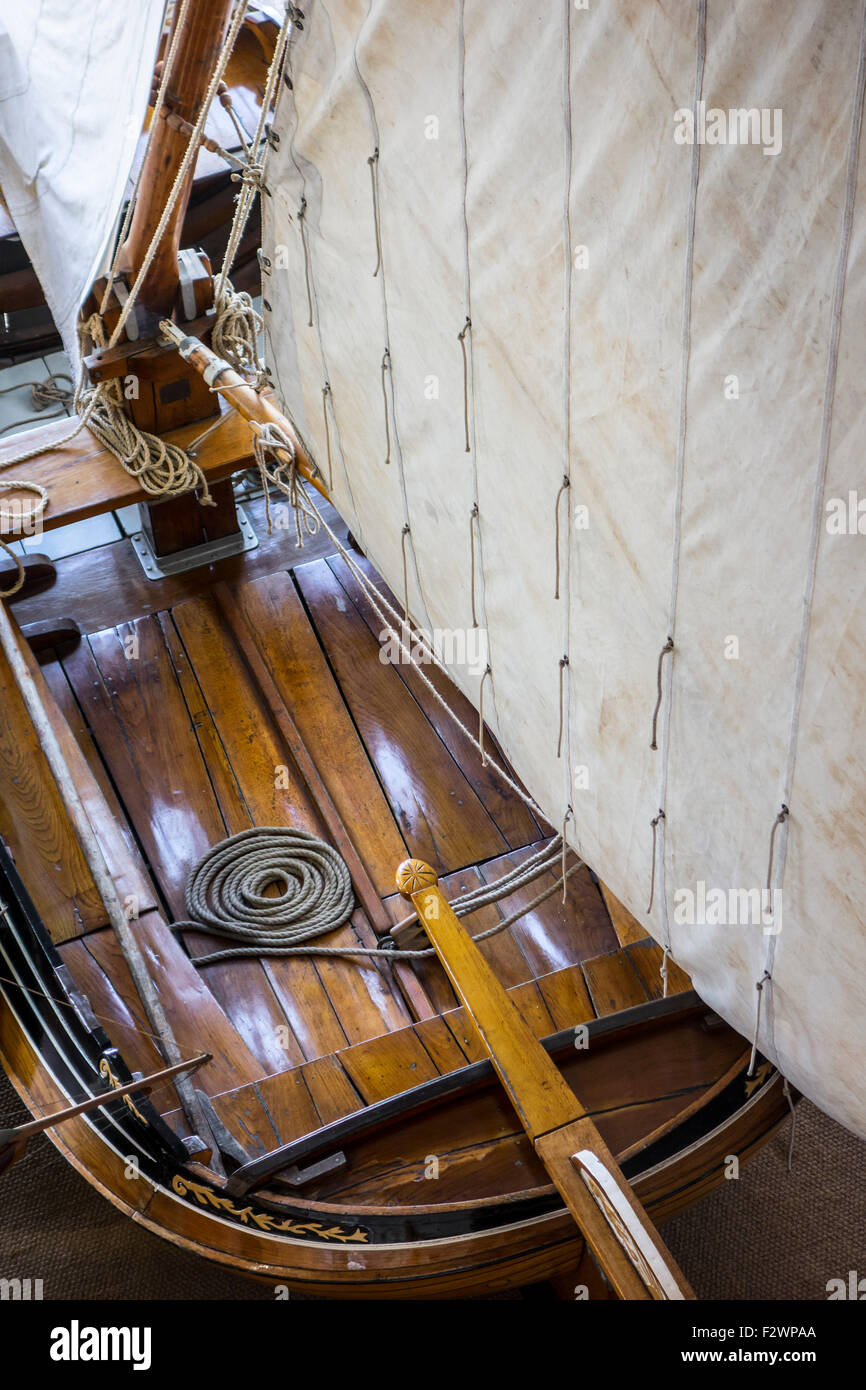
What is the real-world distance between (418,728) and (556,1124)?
51.5 inches

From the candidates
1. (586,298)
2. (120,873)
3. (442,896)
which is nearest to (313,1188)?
(442,896)

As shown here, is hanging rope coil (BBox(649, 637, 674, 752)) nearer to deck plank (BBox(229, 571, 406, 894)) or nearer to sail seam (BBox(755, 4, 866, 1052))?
sail seam (BBox(755, 4, 866, 1052))

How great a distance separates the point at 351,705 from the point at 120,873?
0.80 metres

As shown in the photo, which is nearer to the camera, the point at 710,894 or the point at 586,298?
the point at 586,298

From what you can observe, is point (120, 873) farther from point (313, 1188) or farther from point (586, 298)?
point (586, 298)

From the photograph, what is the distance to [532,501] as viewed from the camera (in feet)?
6.48

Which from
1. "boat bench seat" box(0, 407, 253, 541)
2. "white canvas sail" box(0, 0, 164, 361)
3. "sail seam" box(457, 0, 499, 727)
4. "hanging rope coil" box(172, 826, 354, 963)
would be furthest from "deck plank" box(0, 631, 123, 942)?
"white canvas sail" box(0, 0, 164, 361)

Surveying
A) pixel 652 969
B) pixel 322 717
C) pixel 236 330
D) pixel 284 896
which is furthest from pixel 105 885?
pixel 236 330

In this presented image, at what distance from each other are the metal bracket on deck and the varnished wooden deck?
0.13 metres

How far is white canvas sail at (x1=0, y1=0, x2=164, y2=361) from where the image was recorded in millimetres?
2686

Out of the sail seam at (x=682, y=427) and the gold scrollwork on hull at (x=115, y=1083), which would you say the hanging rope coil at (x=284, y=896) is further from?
the sail seam at (x=682, y=427)

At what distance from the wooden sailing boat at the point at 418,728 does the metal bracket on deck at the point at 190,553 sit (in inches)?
7.0

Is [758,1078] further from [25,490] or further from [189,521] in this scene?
[25,490]

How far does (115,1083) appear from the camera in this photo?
2055 mm
